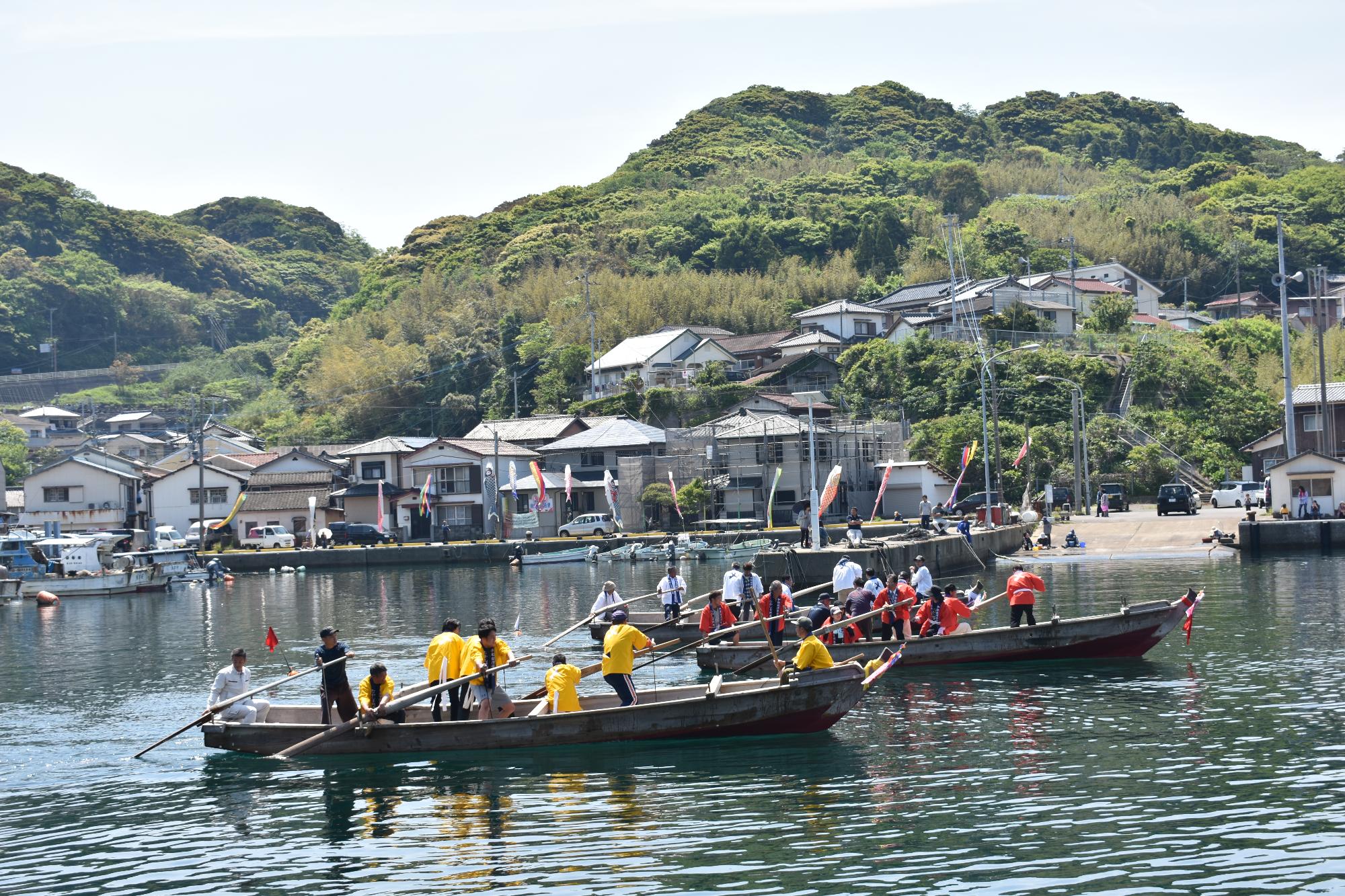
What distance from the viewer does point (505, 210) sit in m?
158

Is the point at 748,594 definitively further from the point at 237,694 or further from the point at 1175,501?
the point at 1175,501

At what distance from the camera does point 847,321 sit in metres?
100

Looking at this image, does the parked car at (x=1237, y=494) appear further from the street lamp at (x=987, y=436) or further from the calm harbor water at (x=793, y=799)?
the calm harbor water at (x=793, y=799)

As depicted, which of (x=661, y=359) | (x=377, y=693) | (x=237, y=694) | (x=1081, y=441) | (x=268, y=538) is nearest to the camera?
(x=377, y=693)

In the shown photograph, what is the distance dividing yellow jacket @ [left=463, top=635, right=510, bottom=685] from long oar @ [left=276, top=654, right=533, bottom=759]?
0.14 meters

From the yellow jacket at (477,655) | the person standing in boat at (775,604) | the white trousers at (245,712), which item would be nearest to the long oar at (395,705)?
the yellow jacket at (477,655)

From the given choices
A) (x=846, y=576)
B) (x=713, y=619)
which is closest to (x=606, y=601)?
(x=713, y=619)

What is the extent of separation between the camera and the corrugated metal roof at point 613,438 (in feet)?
269

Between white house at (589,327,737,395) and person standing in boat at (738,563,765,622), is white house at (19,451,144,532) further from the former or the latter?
person standing in boat at (738,563,765,622)

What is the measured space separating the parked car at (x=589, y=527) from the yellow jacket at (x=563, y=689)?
54.9 metres

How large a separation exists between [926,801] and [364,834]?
24.2 feet

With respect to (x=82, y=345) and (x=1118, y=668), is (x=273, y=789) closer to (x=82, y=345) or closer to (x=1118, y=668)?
(x=1118, y=668)

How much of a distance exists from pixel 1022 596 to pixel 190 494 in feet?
234

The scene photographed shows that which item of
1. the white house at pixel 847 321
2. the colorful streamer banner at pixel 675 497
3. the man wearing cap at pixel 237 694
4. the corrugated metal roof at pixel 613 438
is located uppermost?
the white house at pixel 847 321
